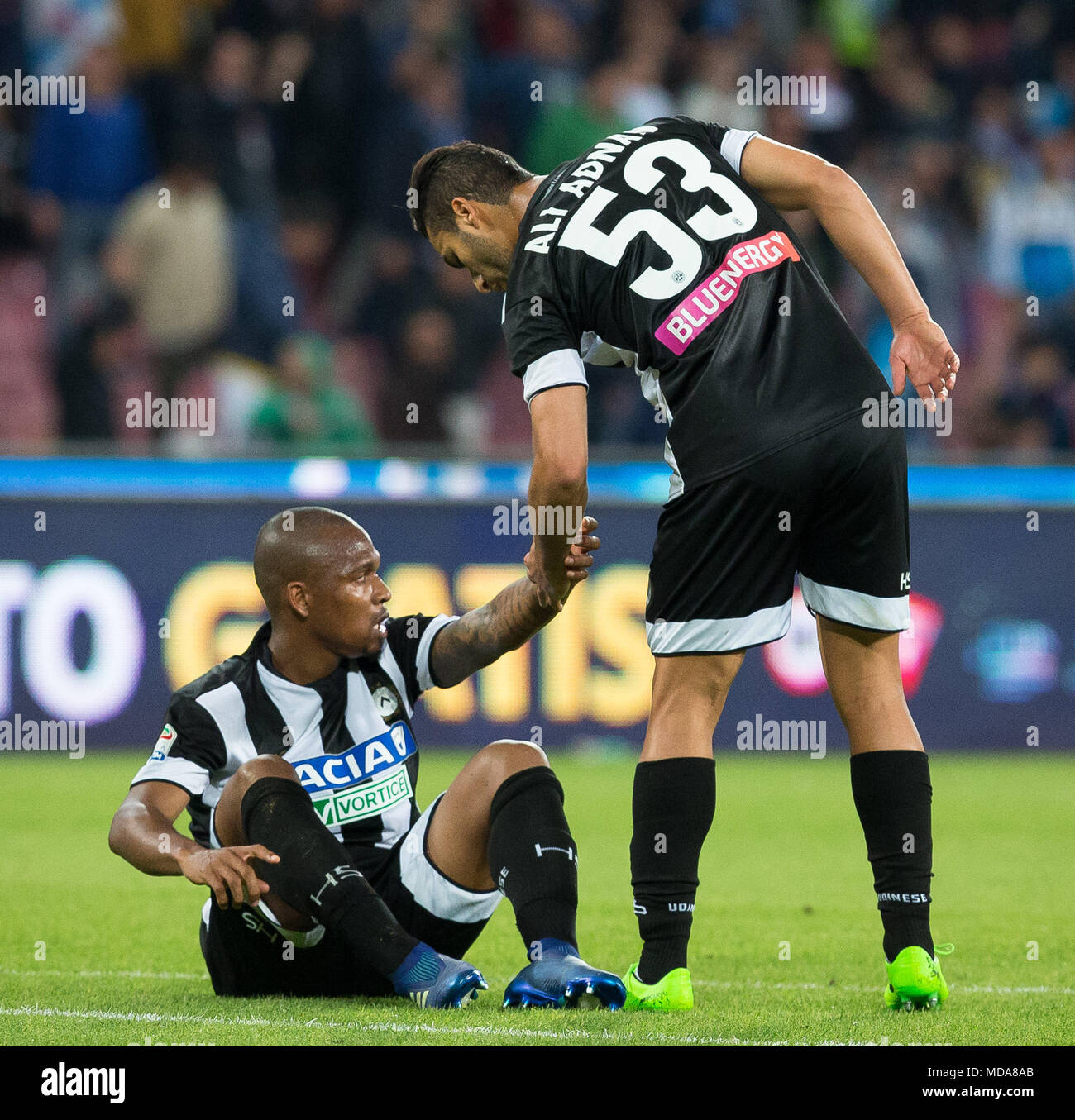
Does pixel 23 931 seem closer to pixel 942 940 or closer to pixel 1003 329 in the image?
pixel 942 940

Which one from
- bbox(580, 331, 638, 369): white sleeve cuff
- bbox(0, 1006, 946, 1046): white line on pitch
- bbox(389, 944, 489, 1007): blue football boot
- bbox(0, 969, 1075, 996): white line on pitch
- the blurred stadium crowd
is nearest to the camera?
bbox(0, 1006, 946, 1046): white line on pitch

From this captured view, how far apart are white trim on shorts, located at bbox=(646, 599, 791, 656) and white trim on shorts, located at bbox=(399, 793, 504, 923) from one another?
2.06ft

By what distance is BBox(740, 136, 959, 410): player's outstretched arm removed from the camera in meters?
3.66

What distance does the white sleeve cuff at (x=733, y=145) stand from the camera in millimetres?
3861

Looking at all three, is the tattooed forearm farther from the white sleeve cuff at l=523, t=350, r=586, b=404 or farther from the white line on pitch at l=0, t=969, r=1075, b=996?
the white line on pitch at l=0, t=969, r=1075, b=996

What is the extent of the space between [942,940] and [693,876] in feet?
4.84

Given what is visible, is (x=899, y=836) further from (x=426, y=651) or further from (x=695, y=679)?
(x=426, y=651)

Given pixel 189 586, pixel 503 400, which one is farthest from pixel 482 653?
pixel 503 400

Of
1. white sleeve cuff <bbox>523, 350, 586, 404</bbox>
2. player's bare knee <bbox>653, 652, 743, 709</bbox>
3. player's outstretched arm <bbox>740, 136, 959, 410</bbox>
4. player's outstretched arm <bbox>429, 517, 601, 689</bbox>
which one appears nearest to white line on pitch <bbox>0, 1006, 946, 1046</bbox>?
player's bare knee <bbox>653, 652, 743, 709</bbox>

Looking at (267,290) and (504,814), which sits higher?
(267,290)

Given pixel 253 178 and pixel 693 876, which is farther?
pixel 253 178

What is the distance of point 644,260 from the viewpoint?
3662 millimetres

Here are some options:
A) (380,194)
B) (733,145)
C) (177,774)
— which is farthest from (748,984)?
(380,194)

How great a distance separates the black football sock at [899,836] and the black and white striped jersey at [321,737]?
3.35 feet
